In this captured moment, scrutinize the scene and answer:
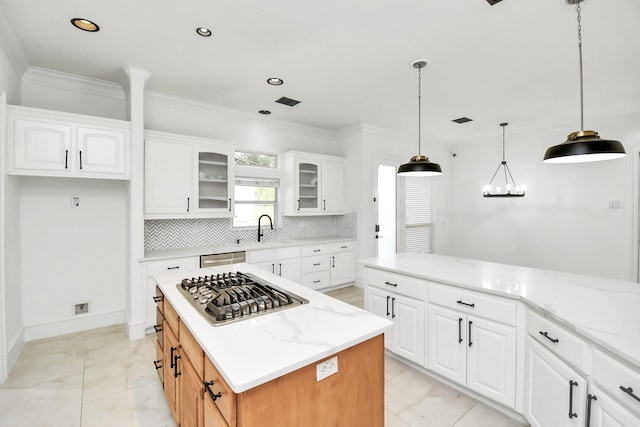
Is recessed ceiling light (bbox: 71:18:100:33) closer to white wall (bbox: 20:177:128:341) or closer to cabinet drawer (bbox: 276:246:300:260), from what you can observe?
white wall (bbox: 20:177:128:341)

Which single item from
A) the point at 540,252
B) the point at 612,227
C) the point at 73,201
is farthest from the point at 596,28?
the point at 73,201

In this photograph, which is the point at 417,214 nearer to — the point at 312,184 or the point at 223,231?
Result: the point at 312,184

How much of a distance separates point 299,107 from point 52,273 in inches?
138

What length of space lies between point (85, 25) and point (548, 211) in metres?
6.72

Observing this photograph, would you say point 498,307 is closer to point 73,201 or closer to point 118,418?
point 118,418

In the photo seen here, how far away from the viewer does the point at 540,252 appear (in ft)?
17.8

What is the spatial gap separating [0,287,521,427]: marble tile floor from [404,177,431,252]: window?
3.54 metres

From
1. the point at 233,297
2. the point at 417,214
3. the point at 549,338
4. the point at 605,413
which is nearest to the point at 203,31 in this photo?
the point at 233,297

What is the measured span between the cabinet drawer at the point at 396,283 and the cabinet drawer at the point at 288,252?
1.73 meters

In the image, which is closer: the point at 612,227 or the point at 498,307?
the point at 498,307

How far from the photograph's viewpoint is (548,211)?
533cm

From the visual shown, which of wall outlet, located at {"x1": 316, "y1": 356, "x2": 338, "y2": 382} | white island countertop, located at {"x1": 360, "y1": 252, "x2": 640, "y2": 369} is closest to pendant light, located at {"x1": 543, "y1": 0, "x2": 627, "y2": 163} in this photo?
white island countertop, located at {"x1": 360, "y1": 252, "x2": 640, "y2": 369}

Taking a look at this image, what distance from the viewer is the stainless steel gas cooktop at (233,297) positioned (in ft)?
4.73

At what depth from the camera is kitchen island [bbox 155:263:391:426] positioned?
40.6 inches
